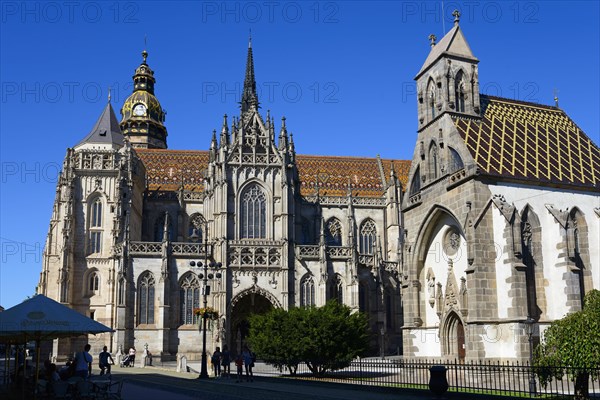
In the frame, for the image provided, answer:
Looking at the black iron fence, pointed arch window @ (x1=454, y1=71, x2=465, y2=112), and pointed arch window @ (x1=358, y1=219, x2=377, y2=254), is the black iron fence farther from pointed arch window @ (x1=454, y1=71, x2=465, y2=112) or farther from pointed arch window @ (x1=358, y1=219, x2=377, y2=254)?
pointed arch window @ (x1=358, y1=219, x2=377, y2=254)

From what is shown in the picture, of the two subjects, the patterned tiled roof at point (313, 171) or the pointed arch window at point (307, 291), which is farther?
the patterned tiled roof at point (313, 171)

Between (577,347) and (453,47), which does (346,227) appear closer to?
(453,47)

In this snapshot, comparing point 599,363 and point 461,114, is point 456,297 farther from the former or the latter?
point 599,363

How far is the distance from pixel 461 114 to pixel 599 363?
1789 cm

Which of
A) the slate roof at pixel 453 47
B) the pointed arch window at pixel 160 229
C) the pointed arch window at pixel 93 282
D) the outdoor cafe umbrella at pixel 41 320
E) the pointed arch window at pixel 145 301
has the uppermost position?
the slate roof at pixel 453 47

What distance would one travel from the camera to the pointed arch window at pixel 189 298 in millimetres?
52250

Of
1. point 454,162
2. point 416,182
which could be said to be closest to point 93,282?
point 416,182

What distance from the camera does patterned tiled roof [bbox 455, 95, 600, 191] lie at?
3281cm

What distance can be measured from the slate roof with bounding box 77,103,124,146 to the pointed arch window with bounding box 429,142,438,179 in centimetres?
3484

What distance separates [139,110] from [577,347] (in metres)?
73.1

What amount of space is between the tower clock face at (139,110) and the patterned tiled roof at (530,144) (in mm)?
56759

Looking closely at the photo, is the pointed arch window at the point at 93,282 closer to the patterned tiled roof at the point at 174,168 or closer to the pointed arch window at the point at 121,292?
the pointed arch window at the point at 121,292

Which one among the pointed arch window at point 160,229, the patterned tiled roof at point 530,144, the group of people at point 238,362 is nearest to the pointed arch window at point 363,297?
the pointed arch window at point 160,229

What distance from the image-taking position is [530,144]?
118 feet
